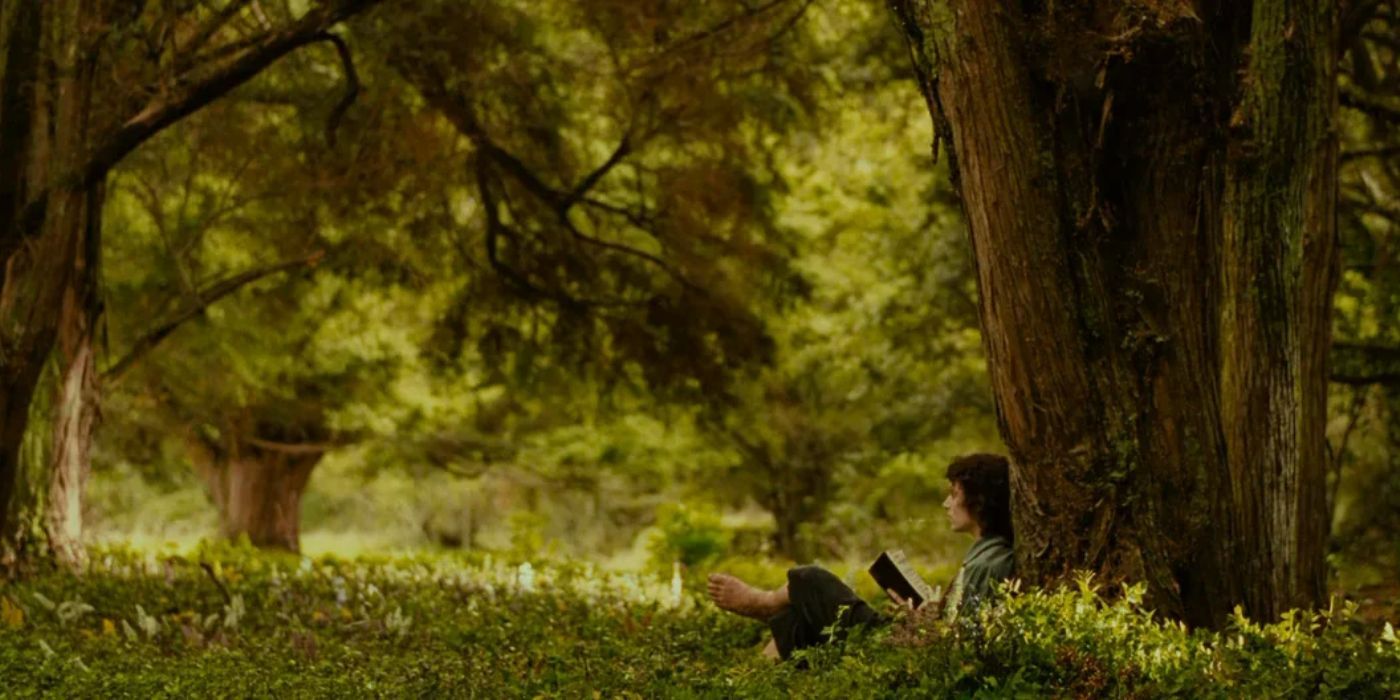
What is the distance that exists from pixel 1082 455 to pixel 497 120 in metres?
9.01

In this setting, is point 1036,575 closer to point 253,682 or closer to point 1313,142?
point 1313,142

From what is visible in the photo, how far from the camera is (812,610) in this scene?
6.77 meters

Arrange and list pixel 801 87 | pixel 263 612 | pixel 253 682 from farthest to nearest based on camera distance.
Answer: pixel 801 87 → pixel 263 612 → pixel 253 682

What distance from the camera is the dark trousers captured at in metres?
6.74

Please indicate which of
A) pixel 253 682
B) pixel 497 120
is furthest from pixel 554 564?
pixel 253 682

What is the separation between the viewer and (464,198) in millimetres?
15766

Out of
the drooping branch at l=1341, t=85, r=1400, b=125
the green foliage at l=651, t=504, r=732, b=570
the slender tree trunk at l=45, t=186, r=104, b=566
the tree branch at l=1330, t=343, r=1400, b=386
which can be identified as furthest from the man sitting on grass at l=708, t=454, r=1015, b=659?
the green foliage at l=651, t=504, r=732, b=570

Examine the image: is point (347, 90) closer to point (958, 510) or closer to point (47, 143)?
point (47, 143)

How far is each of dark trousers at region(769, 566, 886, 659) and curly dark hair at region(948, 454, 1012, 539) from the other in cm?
62

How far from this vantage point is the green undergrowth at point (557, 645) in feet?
15.7

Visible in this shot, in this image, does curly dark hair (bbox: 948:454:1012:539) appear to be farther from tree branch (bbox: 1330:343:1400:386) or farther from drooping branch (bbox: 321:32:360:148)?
tree branch (bbox: 1330:343:1400:386)

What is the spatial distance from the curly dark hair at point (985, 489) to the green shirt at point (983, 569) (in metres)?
0.07

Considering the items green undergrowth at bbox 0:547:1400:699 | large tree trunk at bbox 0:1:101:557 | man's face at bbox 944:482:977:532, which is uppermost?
large tree trunk at bbox 0:1:101:557

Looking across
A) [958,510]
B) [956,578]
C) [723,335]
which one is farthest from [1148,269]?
[723,335]
